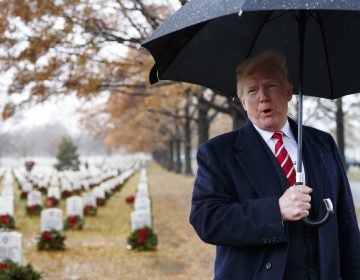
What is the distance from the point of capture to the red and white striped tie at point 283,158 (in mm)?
2336

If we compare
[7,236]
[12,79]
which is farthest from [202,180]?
[12,79]

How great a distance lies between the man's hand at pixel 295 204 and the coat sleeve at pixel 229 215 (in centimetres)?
3

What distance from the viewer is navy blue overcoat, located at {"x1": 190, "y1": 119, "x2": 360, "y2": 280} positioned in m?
2.16

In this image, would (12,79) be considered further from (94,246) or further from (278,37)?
(278,37)

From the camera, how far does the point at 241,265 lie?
2.24 m

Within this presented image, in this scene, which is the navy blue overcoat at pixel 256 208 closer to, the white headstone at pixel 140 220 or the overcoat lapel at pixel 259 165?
the overcoat lapel at pixel 259 165

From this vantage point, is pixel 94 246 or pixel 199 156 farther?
pixel 94 246

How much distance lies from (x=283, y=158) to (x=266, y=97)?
11.5 inches

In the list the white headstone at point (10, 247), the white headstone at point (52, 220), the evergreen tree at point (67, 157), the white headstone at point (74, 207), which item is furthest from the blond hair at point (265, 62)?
the evergreen tree at point (67, 157)

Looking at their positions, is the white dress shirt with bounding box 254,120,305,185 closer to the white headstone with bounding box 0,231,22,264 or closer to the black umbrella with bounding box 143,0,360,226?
the black umbrella with bounding box 143,0,360,226

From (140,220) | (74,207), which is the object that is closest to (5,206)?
(74,207)

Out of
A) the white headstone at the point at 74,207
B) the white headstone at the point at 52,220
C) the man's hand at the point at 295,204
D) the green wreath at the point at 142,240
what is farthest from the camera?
the white headstone at the point at 74,207

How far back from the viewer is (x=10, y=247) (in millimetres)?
6777

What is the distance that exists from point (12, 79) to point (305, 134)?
9833mm
